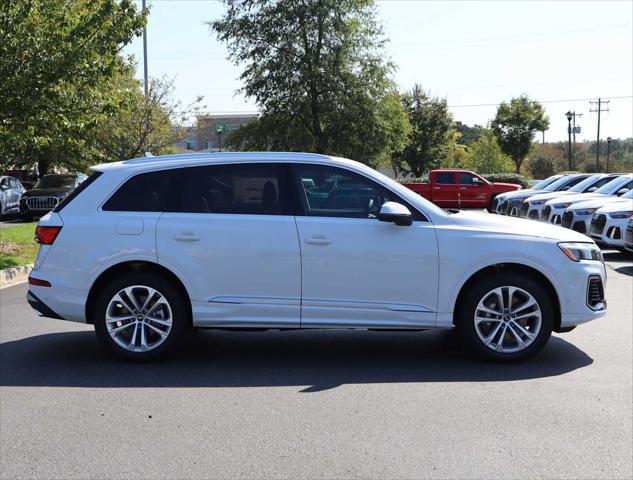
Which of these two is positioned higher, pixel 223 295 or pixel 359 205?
pixel 359 205

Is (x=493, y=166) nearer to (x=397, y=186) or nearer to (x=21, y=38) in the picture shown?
(x=21, y=38)

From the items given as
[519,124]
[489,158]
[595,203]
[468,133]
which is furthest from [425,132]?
[468,133]

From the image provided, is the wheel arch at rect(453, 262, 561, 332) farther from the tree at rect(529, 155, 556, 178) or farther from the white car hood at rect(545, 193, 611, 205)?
the tree at rect(529, 155, 556, 178)

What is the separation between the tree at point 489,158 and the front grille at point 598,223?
53.4 meters

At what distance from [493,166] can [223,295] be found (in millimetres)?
65934

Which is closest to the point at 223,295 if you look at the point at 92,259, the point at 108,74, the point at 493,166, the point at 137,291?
the point at 137,291

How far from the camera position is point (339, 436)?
15.7ft

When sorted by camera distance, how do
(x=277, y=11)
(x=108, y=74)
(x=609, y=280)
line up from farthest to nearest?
(x=277, y=11) < (x=108, y=74) < (x=609, y=280)

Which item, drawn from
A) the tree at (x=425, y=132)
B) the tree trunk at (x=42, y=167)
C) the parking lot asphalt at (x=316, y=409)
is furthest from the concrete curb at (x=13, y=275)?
the tree at (x=425, y=132)

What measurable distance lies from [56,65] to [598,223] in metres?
11.2

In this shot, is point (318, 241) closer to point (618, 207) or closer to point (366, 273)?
point (366, 273)

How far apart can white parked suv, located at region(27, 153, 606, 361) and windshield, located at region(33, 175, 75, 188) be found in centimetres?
2103

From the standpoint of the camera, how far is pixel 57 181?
88.4 feet

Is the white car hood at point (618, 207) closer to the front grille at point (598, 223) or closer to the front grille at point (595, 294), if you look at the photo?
the front grille at point (598, 223)
